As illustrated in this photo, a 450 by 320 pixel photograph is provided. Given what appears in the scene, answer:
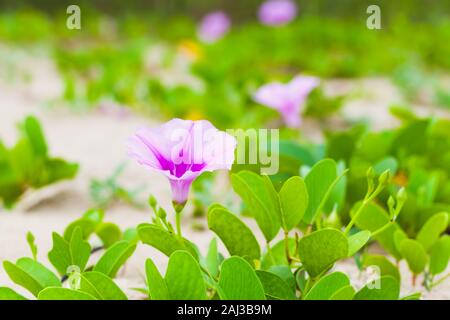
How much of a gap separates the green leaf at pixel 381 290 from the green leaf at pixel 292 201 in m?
0.17

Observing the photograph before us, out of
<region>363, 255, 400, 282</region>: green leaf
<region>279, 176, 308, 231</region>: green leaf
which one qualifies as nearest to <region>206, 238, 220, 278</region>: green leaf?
<region>279, 176, 308, 231</region>: green leaf

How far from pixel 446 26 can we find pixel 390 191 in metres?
3.65

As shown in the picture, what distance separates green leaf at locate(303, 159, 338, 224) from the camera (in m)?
1.58

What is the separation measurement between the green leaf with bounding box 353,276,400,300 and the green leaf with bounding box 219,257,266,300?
0.19 m

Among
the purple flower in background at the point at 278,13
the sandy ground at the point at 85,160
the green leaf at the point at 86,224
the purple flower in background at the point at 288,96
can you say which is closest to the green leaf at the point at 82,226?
the green leaf at the point at 86,224

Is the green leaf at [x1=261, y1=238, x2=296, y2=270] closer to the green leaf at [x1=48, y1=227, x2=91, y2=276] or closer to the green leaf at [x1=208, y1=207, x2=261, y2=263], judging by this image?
the green leaf at [x1=208, y1=207, x2=261, y2=263]

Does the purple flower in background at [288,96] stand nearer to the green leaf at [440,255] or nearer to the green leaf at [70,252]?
the green leaf at [440,255]

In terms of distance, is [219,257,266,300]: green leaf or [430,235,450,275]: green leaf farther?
[430,235,450,275]: green leaf

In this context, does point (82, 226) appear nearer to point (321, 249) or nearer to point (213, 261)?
point (213, 261)

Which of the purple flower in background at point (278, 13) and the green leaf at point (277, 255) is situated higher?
the purple flower in background at point (278, 13)

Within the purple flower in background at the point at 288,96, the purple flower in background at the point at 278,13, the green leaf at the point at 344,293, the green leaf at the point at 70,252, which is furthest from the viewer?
the purple flower in background at the point at 278,13

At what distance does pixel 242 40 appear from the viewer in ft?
16.5

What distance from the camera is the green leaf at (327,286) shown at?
137cm
